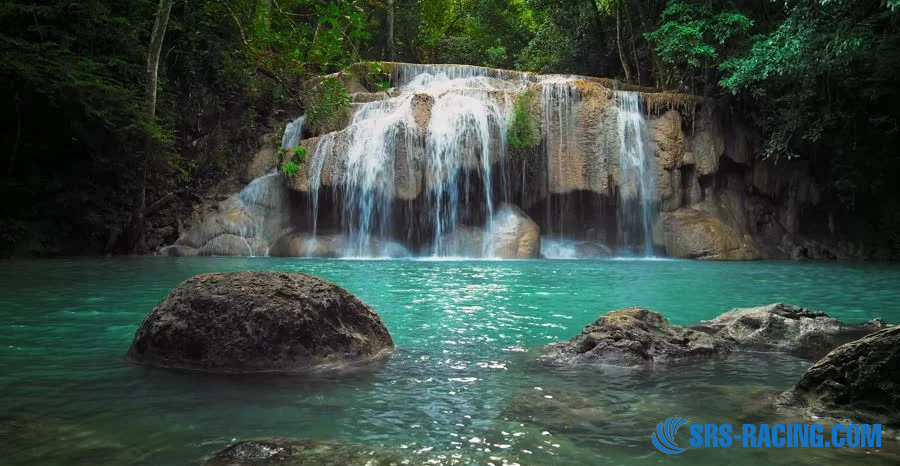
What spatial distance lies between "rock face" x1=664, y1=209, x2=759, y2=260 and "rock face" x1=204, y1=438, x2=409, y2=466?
14891mm

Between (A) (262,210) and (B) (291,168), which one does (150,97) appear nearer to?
(B) (291,168)

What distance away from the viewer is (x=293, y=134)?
18359mm

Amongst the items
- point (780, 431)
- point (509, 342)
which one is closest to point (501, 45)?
point (509, 342)

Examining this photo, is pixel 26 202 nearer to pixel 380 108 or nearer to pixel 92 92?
pixel 92 92

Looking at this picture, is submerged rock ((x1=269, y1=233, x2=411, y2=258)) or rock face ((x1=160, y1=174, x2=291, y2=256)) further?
rock face ((x1=160, y1=174, x2=291, y2=256))

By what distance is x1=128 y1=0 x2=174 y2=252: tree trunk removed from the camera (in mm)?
12789

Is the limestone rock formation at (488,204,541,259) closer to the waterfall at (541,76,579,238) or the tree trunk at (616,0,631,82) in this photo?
the waterfall at (541,76,579,238)

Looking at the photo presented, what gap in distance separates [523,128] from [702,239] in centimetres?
526

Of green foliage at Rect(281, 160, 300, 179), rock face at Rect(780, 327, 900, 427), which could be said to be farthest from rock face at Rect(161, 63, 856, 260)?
rock face at Rect(780, 327, 900, 427)

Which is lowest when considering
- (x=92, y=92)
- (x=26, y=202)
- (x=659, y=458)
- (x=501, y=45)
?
(x=659, y=458)

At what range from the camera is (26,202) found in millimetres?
14633

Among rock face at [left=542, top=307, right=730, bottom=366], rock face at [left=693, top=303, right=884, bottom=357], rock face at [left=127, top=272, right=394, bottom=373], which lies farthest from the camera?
rock face at [left=693, top=303, right=884, bottom=357]

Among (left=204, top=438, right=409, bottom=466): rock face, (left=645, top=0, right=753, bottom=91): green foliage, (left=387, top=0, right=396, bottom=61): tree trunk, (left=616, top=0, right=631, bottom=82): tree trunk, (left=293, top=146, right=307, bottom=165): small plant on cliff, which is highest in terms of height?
(left=387, top=0, right=396, bottom=61): tree trunk

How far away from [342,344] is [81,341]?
7.26 feet
